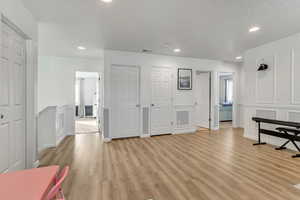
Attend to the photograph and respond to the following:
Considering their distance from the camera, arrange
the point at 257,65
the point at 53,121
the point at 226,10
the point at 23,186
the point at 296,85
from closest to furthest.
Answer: the point at 23,186 → the point at 226,10 → the point at 296,85 → the point at 53,121 → the point at 257,65

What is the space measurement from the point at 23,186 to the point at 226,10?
129 inches

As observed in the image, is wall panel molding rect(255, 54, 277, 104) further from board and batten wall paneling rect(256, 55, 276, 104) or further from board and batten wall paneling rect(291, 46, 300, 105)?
board and batten wall paneling rect(291, 46, 300, 105)

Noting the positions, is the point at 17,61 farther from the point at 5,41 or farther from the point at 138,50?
the point at 138,50

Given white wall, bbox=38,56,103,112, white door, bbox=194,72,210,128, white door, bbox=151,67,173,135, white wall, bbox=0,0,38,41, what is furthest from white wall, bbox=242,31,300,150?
white wall, bbox=38,56,103,112

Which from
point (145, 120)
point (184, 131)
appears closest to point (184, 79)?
point (184, 131)

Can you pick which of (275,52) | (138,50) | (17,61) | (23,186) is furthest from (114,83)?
(275,52)

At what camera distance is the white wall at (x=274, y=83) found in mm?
3740

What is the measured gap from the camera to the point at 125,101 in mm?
Answer: 4988

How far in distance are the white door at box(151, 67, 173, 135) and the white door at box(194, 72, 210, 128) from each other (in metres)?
1.38

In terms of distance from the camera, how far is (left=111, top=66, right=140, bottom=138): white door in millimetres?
4863

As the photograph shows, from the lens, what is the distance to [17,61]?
8.07 ft

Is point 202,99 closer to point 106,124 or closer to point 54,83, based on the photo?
point 106,124

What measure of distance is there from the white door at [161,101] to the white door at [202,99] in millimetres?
1376

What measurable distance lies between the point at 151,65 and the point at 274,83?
3.40 m
